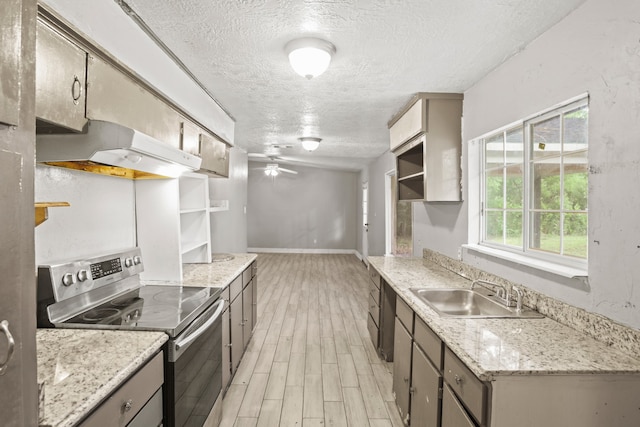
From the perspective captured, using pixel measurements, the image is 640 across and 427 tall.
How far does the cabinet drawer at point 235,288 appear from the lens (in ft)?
8.69

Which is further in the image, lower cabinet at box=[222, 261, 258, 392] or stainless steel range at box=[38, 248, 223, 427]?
lower cabinet at box=[222, 261, 258, 392]

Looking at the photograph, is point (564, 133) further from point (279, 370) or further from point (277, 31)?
point (279, 370)

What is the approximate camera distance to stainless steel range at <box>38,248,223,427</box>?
1.53m

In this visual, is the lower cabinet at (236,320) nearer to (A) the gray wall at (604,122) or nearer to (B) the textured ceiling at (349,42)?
(B) the textured ceiling at (349,42)

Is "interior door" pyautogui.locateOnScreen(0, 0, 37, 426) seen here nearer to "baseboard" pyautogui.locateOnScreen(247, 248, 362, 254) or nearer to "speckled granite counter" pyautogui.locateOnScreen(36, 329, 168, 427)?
"speckled granite counter" pyautogui.locateOnScreen(36, 329, 168, 427)

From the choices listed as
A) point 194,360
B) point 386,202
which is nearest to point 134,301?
point 194,360

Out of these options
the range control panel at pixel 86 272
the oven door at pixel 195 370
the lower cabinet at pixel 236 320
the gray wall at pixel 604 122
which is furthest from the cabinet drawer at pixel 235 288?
the gray wall at pixel 604 122

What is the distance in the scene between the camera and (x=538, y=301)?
1.86m

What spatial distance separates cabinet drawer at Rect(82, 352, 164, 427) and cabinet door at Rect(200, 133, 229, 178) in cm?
168

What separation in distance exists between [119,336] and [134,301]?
1.78 feet

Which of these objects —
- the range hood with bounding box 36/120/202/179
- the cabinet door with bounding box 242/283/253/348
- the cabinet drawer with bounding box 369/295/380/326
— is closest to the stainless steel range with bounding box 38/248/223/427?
the range hood with bounding box 36/120/202/179

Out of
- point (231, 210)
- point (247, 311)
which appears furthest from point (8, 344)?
point (231, 210)

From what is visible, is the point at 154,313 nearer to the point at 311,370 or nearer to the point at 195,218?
the point at 195,218

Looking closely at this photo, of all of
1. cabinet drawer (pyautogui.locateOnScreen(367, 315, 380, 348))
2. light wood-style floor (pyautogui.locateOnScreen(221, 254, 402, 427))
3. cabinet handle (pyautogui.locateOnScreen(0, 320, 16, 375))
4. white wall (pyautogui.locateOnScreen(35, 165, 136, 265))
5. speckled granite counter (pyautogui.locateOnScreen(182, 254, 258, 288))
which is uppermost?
white wall (pyautogui.locateOnScreen(35, 165, 136, 265))
